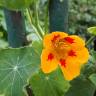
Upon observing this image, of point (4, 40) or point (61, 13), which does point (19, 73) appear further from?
point (4, 40)

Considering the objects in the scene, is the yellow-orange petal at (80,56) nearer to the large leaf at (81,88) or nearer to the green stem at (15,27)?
the large leaf at (81,88)

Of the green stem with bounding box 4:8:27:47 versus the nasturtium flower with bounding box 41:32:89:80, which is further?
the green stem with bounding box 4:8:27:47

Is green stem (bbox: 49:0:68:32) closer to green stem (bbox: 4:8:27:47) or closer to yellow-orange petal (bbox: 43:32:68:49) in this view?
green stem (bbox: 4:8:27:47)

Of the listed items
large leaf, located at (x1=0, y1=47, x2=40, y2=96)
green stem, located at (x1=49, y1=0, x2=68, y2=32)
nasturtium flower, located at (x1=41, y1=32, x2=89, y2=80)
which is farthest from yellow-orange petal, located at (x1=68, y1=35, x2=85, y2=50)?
green stem, located at (x1=49, y1=0, x2=68, y2=32)

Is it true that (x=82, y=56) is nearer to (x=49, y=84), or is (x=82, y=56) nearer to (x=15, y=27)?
(x=49, y=84)

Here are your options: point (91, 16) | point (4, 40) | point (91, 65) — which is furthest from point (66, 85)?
point (91, 16)

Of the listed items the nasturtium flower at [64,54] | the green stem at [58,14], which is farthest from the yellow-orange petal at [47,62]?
the green stem at [58,14]
